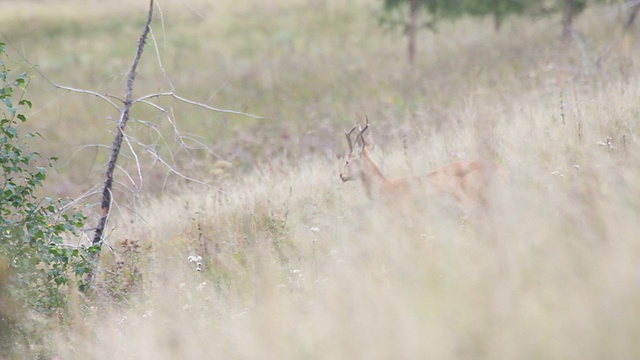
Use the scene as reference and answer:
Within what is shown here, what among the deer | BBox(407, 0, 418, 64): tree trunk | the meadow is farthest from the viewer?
BBox(407, 0, 418, 64): tree trunk

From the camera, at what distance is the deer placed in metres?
6.68

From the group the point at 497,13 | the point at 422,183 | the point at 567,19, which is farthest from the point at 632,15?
the point at 422,183

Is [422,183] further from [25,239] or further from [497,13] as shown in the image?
[497,13]

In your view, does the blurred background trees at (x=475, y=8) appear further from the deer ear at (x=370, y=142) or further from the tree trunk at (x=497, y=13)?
the deer ear at (x=370, y=142)

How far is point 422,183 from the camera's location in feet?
23.3

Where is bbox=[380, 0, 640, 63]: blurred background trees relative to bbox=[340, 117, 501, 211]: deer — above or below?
above

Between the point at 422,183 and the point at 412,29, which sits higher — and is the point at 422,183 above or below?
below

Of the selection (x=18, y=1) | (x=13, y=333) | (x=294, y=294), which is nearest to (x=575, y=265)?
(x=294, y=294)

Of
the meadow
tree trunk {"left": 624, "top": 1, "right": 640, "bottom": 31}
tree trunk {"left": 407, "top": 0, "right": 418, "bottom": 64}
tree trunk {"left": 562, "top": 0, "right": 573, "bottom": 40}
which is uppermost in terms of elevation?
tree trunk {"left": 407, "top": 0, "right": 418, "bottom": 64}

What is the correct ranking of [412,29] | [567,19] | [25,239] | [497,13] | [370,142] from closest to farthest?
[25,239]
[370,142]
[567,19]
[412,29]
[497,13]

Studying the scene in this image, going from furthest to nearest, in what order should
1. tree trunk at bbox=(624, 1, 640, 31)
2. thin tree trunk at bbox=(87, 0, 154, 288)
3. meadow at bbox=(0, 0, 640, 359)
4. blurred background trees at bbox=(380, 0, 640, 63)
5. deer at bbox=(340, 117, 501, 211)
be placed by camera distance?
1. blurred background trees at bbox=(380, 0, 640, 63)
2. tree trunk at bbox=(624, 1, 640, 31)
3. thin tree trunk at bbox=(87, 0, 154, 288)
4. deer at bbox=(340, 117, 501, 211)
5. meadow at bbox=(0, 0, 640, 359)

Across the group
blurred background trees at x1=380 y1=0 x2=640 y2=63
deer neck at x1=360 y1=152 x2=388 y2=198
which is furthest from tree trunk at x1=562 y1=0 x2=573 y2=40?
deer neck at x1=360 y1=152 x2=388 y2=198

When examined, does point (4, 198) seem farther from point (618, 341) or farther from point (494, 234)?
point (618, 341)

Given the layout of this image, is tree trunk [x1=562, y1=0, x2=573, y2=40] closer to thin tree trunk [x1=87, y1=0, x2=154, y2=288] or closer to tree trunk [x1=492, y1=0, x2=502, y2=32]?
tree trunk [x1=492, y1=0, x2=502, y2=32]
